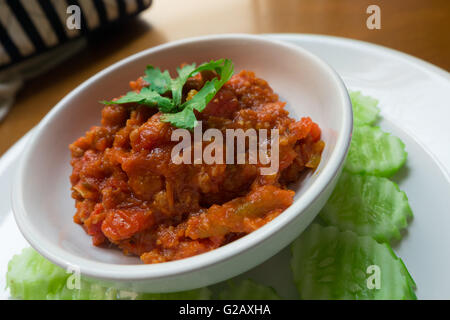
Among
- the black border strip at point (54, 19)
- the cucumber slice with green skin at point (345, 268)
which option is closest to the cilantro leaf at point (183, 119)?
the cucumber slice with green skin at point (345, 268)

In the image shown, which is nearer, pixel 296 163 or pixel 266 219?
pixel 266 219

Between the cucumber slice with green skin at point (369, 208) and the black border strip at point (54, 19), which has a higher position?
the black border strip at point (54, 19)

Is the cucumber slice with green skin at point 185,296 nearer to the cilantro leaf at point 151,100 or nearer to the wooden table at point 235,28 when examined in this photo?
the cilantro leaf at point 151,100

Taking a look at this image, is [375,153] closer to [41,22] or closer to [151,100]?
[151,100]

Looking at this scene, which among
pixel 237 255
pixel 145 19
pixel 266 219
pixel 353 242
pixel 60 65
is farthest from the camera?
pixel 145 19

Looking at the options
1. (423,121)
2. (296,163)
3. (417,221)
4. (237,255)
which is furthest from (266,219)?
Answer: (423,121)

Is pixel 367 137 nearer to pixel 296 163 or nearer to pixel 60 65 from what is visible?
pixel 296 163
